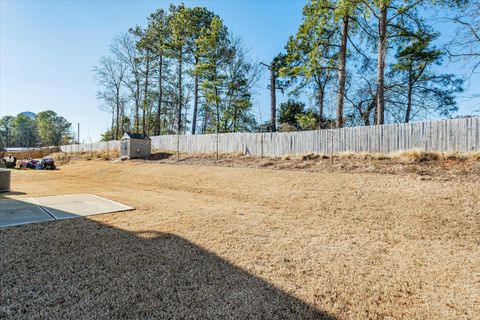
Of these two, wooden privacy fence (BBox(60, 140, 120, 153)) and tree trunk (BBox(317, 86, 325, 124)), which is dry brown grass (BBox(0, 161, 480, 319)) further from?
wooden privacy fence (BBox(60, 140, 120, 153))

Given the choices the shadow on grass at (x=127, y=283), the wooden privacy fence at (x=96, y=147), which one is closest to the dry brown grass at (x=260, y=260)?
the shadow on grass at (x=127, y=283)

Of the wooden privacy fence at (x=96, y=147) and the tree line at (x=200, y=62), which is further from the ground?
the tree line at (x=200, y=62)

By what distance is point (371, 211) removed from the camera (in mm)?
5191

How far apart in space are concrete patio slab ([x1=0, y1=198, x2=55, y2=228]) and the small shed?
13.9 m

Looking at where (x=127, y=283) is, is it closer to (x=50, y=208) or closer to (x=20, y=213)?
(x=20, y=213)

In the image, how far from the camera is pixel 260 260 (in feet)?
9.74

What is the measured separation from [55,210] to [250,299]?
4818 millimetres

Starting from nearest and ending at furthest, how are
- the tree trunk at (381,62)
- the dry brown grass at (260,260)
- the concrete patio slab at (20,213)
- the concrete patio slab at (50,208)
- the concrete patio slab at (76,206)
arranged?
the dry brown grass at (260,260) < the concrete patio slab at (20,213) < the concrete patio slab at (50,208) < the concrete patio slab at (76,206) < the tree trunk at (381,62)

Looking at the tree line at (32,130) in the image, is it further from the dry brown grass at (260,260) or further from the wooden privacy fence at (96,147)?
the dry brown grass at (260,260)

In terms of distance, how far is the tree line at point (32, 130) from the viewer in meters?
57.2

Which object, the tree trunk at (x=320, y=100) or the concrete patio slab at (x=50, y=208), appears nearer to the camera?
the concrete patio slab at (x=50, y=208)

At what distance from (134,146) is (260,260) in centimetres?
1867

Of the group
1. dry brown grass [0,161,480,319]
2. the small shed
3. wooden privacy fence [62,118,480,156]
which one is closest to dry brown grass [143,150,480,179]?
wooden privacy fence [62,118,480,156]

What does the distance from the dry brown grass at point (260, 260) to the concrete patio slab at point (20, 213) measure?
483 millimetres
